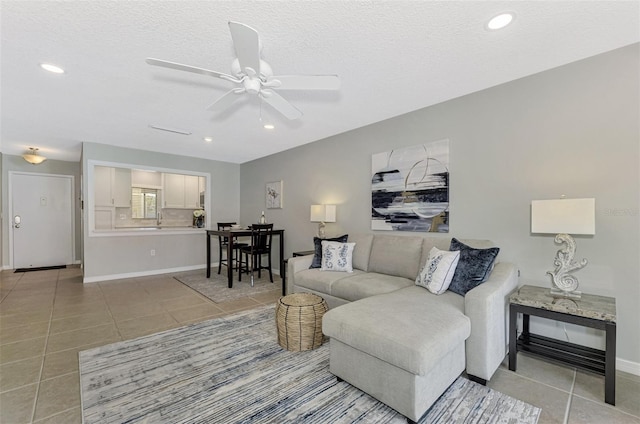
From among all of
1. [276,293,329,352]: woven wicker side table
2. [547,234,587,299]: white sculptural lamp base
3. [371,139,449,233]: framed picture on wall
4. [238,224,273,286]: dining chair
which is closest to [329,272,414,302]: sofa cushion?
[276,293,329,352]: woven wicker side table

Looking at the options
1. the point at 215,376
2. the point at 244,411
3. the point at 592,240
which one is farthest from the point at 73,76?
the point at 592,240

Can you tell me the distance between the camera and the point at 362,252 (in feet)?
11.6

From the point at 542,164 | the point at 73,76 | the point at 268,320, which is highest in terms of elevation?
the point at 73,76

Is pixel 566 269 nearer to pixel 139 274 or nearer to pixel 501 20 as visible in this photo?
pixel 501 20

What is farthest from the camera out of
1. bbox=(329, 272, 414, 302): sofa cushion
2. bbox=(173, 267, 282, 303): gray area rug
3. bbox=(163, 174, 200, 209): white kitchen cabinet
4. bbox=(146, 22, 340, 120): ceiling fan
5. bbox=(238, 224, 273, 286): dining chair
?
bbox=(163, 174, 200, 209): white kitchen cabinet

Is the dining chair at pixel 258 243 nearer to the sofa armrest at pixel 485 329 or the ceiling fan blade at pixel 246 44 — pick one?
the ceiling fan blade at pixel 246 44

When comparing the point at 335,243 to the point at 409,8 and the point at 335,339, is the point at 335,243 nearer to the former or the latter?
the point at 335,339

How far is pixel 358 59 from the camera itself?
2.22 meters

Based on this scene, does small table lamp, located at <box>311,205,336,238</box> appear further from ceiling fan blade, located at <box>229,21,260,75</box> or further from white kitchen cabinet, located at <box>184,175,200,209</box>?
white kitchen cabinet, located at <box>184,175,200,209</box>

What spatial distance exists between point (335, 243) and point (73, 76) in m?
3.09

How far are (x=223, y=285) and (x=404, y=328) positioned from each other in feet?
12.2

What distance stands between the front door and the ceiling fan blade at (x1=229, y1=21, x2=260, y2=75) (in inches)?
281

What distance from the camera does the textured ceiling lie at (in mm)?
1693

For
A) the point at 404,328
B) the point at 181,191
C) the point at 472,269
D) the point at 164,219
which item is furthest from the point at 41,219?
the point at 472,269
